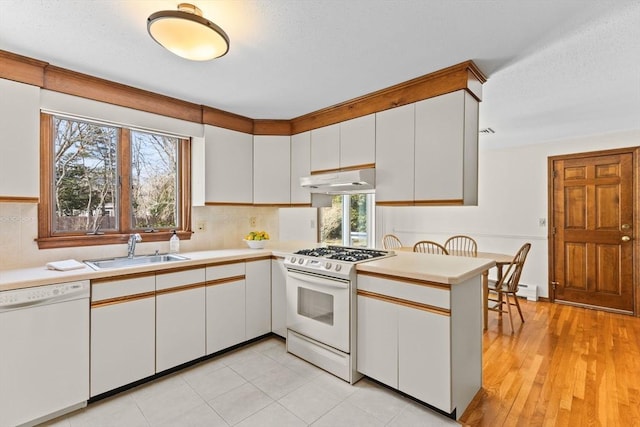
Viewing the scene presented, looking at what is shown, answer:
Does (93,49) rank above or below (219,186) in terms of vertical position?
above

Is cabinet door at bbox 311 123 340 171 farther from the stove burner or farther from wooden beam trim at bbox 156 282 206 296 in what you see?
wooden beam trim at bbox 156 282 206 296

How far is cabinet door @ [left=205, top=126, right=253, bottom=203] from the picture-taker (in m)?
3.09

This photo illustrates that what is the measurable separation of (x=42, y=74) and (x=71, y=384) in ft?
6.91

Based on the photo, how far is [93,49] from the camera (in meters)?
1.98

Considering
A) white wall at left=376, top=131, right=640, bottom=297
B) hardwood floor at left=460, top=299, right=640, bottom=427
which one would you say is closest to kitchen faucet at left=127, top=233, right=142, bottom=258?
hardwood floor at left=460, top=299, right=640, bottom=427

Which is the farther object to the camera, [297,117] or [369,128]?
[297,117]

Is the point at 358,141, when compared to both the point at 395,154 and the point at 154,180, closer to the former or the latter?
the point at 395,154

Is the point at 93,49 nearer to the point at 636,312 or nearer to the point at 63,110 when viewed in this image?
the point at 63,110

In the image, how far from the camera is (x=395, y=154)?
8.63 ft

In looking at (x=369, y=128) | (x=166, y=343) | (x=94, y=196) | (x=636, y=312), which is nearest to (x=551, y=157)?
(x=636, y=312)

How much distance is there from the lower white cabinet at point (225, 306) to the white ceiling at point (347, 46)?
1.60 meters

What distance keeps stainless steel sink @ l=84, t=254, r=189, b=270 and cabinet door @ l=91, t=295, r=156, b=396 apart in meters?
0.34

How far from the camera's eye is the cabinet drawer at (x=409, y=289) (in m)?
1.85

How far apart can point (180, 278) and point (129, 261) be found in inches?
20.3
